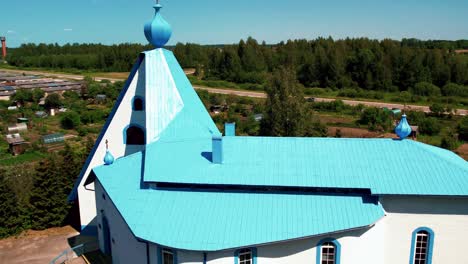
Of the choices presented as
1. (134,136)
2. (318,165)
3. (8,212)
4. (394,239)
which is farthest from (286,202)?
(8,212)

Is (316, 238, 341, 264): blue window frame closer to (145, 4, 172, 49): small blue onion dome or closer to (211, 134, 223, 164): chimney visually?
(211, 134, 223, 164): chimney

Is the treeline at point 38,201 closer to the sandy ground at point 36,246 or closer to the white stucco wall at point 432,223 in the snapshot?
the sandy ground at point 36,246

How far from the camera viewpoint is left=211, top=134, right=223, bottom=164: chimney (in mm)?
13422

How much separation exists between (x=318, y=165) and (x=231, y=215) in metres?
3.46

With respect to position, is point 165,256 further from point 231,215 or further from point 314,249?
point 314,249

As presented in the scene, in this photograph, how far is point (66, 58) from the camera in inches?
4811

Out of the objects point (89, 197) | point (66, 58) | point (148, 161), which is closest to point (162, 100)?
point (148, 161)

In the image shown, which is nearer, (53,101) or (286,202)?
(286,202)

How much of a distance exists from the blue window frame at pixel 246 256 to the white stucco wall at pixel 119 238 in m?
3.00

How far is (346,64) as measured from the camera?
235ft

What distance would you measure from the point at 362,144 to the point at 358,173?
1.75 m

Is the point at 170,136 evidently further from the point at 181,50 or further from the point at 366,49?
the point at 181,50

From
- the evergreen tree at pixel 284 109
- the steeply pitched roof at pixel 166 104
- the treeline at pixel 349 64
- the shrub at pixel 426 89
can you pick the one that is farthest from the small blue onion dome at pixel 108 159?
the shrub at pixel 426 89

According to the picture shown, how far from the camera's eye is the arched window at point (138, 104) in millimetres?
16281
